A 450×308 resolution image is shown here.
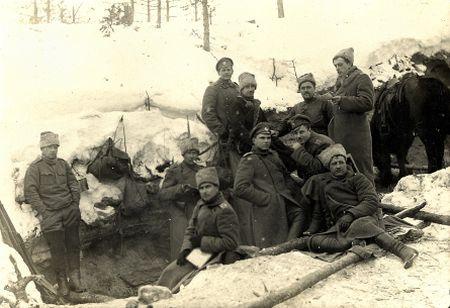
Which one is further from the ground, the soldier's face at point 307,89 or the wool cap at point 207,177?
the soldier's face at point 307,89

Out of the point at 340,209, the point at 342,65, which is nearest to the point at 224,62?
the point at 342,65

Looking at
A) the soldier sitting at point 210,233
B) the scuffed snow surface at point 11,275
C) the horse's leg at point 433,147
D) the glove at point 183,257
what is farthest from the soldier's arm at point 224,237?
the horse's leg at point 433,147

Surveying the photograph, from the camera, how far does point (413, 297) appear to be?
153 inches

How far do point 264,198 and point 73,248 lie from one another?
106 inches

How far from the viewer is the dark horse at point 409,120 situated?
8.45 m

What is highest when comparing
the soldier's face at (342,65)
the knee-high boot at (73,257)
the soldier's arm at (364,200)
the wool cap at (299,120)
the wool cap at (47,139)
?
the soldier's face at (342,65)

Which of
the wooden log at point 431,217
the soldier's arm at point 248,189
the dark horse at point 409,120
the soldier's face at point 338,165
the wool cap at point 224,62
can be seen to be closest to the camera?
the soldier's face at point 338,165

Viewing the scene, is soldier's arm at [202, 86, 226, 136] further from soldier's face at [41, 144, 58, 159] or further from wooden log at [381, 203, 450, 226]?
wooden log at [381, 203, 450, 226]

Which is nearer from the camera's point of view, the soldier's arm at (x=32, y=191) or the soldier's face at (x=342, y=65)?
the soldier's face at (x=342, y=65)

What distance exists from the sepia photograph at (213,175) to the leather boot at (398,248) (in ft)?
0.05

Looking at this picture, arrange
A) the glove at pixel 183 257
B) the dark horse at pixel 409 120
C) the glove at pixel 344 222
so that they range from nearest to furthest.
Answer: the glove at pixel 183 257 → the glove at pixel 344 222 → the dark horse at pixel 409 120

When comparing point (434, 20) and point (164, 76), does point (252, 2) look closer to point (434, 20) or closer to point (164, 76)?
point (434, 20)

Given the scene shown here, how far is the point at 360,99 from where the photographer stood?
221 inches

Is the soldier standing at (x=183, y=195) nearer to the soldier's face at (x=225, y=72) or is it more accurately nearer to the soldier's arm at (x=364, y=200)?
the soldier's face at (x=225, y=72)
